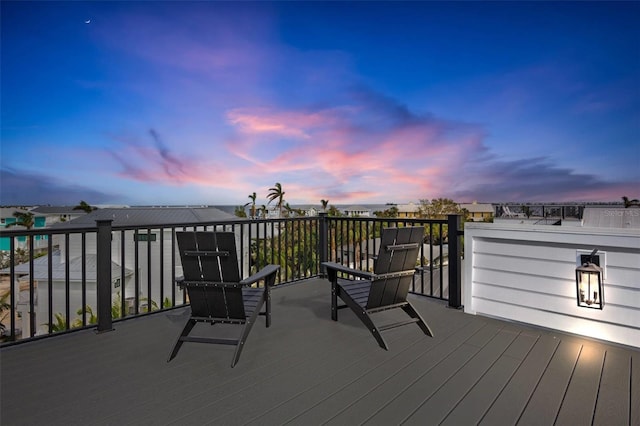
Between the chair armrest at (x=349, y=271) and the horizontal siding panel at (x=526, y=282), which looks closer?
the chair armrest at (x=349, y=271)

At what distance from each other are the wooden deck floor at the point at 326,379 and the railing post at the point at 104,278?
4.9 inches

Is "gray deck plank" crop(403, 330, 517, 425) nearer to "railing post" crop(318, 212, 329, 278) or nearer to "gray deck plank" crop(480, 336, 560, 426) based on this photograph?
"gray deck plank" crop(480, 336, 560, 426)

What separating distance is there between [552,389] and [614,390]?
349 millimetres

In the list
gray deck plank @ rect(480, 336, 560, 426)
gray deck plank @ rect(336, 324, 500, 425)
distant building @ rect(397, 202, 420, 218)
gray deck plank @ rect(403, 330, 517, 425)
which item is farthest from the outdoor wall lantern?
distant building @ rect(397, 202, 420, 218)

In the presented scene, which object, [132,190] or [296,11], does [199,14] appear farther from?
[132,190]

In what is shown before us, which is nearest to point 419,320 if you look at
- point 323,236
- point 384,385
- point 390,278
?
Answer: point 390,278

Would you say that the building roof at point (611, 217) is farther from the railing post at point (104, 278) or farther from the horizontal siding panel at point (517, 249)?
the railing post at point (104, 278)

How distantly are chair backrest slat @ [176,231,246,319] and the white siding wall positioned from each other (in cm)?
236

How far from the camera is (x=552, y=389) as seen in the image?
6.31 ft

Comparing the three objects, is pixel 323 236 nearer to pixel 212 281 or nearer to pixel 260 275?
pixel 260 275

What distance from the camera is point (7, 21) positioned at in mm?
8578

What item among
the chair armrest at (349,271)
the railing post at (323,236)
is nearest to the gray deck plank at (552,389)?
the chair armrest at (349,271)

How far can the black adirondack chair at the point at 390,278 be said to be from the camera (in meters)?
2.63

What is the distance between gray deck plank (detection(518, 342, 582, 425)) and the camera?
166cm
